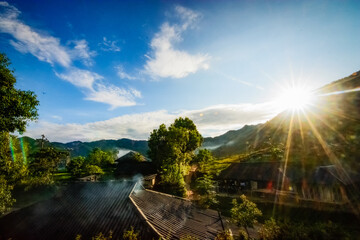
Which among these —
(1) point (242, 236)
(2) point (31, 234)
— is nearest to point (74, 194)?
(2) point (31, 234)

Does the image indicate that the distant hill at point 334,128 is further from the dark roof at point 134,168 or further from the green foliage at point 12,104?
the green foliage at point 12,104

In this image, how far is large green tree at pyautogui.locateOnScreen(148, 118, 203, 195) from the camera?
31869 millimetres

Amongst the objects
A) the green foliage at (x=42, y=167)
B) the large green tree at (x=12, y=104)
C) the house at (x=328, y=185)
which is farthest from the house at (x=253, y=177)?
the green foliage at (x=42, y=167)

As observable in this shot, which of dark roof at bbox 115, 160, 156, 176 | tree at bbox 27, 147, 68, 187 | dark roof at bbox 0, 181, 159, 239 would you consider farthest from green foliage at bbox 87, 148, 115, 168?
dark roof at bbox 0, 181, 159, 239

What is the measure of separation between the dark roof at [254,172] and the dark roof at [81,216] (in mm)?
28424

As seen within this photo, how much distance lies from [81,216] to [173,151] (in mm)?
25830

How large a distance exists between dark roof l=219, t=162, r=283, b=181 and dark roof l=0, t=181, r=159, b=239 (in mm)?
28424

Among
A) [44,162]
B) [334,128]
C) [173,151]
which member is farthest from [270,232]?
[334,128]

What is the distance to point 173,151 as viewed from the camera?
36.3 m

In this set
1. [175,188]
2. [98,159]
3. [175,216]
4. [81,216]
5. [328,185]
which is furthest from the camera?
[98,159]

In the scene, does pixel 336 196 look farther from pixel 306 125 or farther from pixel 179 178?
pixel 306 125

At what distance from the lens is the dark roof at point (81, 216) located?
9625mm

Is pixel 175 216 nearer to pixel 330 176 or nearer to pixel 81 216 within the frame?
pixel 81 216

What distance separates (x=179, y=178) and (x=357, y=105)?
47.2m
